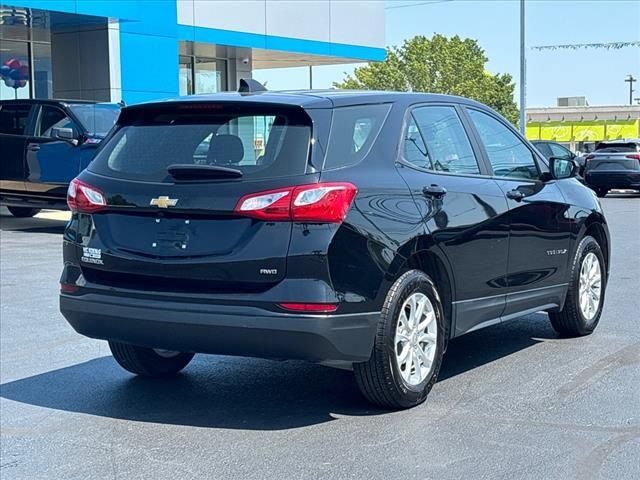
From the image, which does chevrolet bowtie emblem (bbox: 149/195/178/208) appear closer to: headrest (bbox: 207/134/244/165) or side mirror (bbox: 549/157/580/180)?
headrest (bbox: 207/134/244/165)

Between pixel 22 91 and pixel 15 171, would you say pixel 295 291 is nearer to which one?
pixel 15 171

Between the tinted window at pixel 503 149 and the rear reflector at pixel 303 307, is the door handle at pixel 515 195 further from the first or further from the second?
the rear reflector at pixel 303 307

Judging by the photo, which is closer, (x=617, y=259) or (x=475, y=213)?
(x=475, y=213)

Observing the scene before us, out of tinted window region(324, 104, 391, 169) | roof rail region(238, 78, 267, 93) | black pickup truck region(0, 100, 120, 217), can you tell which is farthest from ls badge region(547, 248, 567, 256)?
black pickup truck region(0, 100, 120, 217)

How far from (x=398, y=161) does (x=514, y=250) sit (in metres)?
1.39

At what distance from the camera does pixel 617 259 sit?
12.5m

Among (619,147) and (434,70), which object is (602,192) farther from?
(434,70)

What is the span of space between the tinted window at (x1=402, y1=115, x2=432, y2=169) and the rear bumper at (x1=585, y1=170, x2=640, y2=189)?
22103 millimetres

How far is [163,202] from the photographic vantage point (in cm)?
516

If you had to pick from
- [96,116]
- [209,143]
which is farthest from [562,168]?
[96,116]

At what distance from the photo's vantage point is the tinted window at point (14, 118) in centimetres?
1650

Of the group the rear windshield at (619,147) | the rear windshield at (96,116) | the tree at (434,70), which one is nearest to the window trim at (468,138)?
the rear windshield at (96,116)

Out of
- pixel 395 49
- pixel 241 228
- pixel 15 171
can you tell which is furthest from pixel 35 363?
pixel 395 49

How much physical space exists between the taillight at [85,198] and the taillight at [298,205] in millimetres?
924
